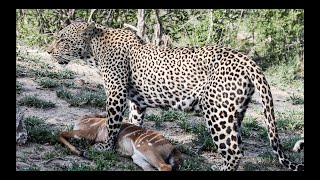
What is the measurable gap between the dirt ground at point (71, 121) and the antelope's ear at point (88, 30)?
153cm

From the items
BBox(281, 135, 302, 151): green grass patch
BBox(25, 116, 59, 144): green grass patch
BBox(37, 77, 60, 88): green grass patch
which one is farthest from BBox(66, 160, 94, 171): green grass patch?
BBox(37, 77, 60, 88): green grass patch

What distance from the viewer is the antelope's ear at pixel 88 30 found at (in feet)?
24.1

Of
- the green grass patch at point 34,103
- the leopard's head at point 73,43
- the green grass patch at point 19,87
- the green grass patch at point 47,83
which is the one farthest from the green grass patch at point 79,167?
the green grass patch at point 47,83

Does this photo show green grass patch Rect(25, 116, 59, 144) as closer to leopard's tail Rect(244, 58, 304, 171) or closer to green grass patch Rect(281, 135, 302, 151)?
leopard's tail Rect(244, 58, 304, 171)

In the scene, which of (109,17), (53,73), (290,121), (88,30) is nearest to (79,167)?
(88,30)

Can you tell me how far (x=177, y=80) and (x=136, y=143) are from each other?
96cm

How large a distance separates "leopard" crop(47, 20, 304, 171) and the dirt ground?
66 centimetres

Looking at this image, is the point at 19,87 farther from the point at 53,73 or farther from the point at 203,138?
the point at 203,138

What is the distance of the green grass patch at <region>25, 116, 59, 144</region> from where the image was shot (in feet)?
23.4

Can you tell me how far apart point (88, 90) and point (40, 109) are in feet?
5.30

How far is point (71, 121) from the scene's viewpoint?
8250 millimetres

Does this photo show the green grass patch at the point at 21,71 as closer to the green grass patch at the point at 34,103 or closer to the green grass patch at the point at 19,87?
the green grass patch at the point at 19,87
